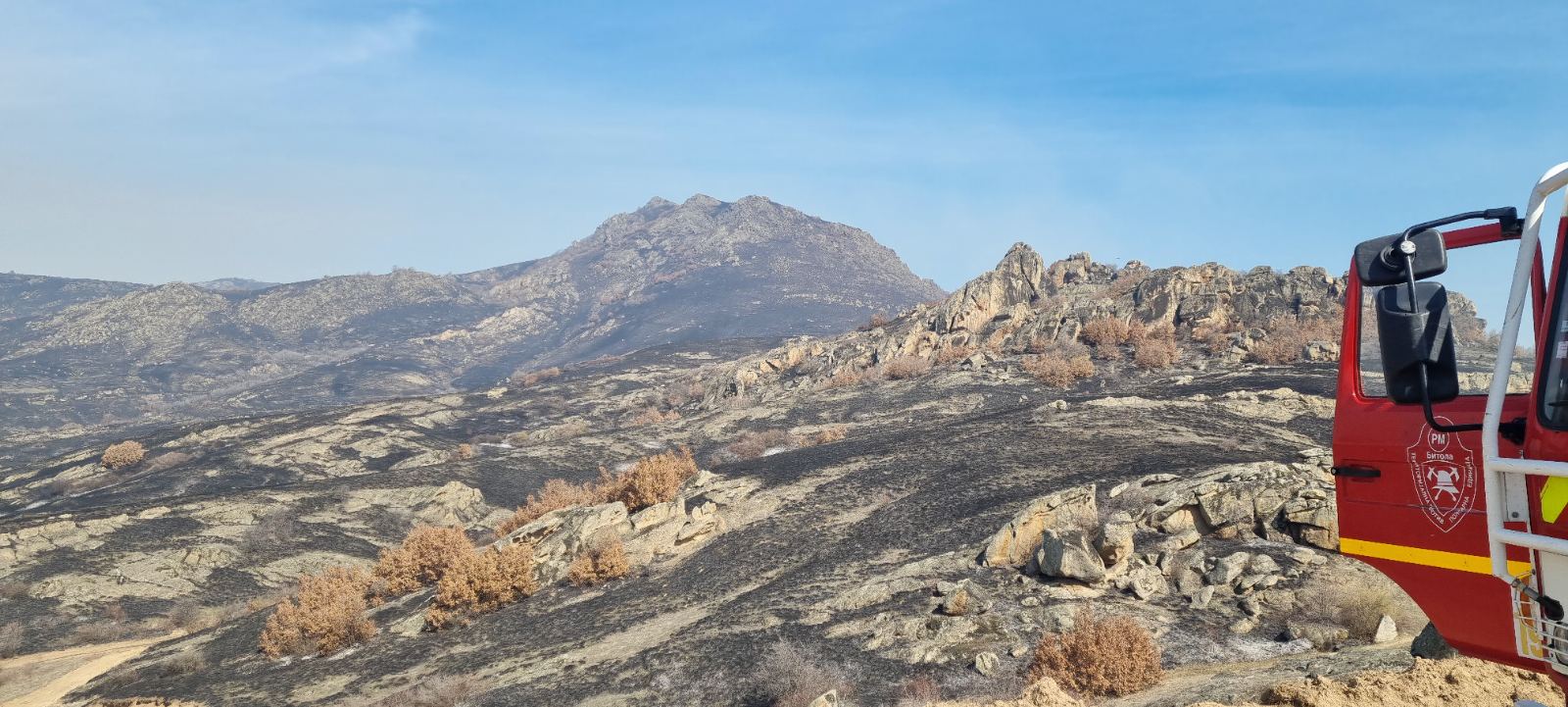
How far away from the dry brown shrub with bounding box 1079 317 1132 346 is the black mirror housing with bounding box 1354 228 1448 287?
33922 millimetres

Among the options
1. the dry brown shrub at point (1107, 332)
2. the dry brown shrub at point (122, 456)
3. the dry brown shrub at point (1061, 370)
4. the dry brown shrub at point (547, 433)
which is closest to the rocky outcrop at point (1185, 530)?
the dry brown shrub at point (1061, 370)

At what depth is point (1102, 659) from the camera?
940 cm

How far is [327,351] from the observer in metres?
138

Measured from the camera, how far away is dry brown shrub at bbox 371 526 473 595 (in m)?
19.7

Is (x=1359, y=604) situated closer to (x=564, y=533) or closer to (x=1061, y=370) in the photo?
(x=564, y=533)

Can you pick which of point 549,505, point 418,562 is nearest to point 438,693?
point 418,562

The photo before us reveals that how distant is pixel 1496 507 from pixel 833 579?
37.4 ft

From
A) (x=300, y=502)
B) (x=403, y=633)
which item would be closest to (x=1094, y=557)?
(x=403, y=633)

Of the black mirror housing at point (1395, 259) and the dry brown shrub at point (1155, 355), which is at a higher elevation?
the black mirror housing at point (1395, 259)

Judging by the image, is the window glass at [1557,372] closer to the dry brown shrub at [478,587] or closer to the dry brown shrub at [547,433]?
the dry brown shrub at [478,587]

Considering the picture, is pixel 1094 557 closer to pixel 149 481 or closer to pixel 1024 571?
pixel 1024 571

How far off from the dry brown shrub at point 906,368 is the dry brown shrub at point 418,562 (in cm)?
2285

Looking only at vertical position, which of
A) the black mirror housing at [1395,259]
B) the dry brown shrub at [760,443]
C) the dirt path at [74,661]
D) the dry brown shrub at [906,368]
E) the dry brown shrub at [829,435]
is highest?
the black mirror housing at [1395,259]

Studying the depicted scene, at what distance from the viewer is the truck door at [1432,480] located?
4.05 metres
